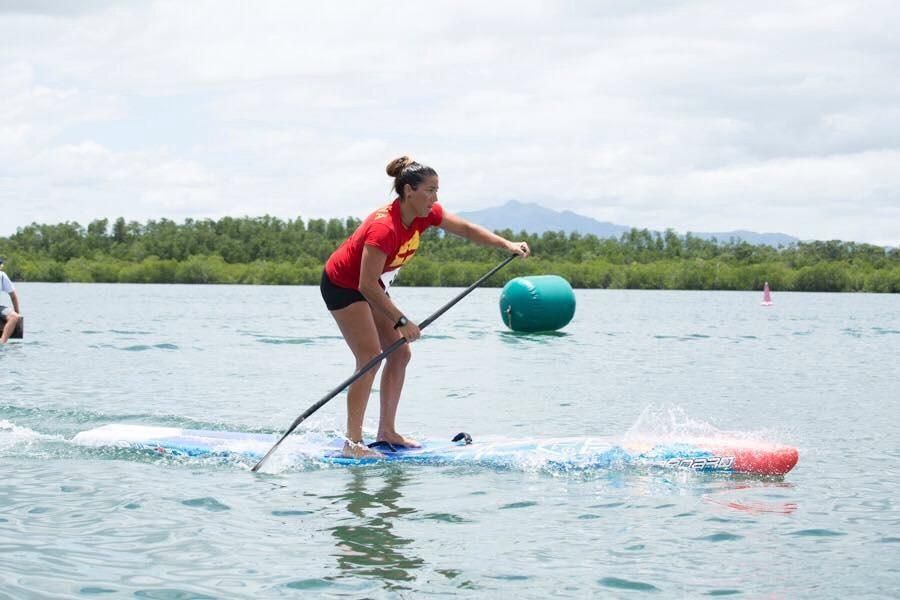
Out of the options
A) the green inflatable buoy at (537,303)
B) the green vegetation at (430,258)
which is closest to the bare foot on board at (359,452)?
the green inflatable buoy at (537,303)

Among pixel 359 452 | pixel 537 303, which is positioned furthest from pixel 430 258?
pixel 359 452

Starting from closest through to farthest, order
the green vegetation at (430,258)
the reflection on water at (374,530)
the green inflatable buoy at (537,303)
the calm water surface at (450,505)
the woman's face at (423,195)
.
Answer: the calm water surface at (450,505) < the reflection on water at (374,530) < the woman's face at (423,195) < the green inflatable buoy at (537,303) < the green vegetation at (430,258)

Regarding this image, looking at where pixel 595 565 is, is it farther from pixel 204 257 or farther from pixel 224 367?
pixel 204 257

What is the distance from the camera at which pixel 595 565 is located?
5.62 m

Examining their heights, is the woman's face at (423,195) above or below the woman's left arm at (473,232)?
above

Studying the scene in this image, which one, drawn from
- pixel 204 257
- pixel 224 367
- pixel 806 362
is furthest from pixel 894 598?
pixel 204 257

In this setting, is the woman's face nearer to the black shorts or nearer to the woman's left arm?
the woman's left arm

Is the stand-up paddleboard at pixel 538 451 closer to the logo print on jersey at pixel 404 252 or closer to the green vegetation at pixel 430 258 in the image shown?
the logo print on jersey at pixel 404 252

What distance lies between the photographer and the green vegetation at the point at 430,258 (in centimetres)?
9531

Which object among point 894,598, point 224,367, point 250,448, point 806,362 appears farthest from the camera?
point 806,362

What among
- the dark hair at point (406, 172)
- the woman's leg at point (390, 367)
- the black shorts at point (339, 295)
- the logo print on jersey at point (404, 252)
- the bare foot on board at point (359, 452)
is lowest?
the bare foot on board at point (359, 452)

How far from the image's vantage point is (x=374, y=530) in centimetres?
637

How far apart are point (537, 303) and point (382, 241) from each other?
15487 millimetres

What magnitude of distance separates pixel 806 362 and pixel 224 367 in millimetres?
10265
